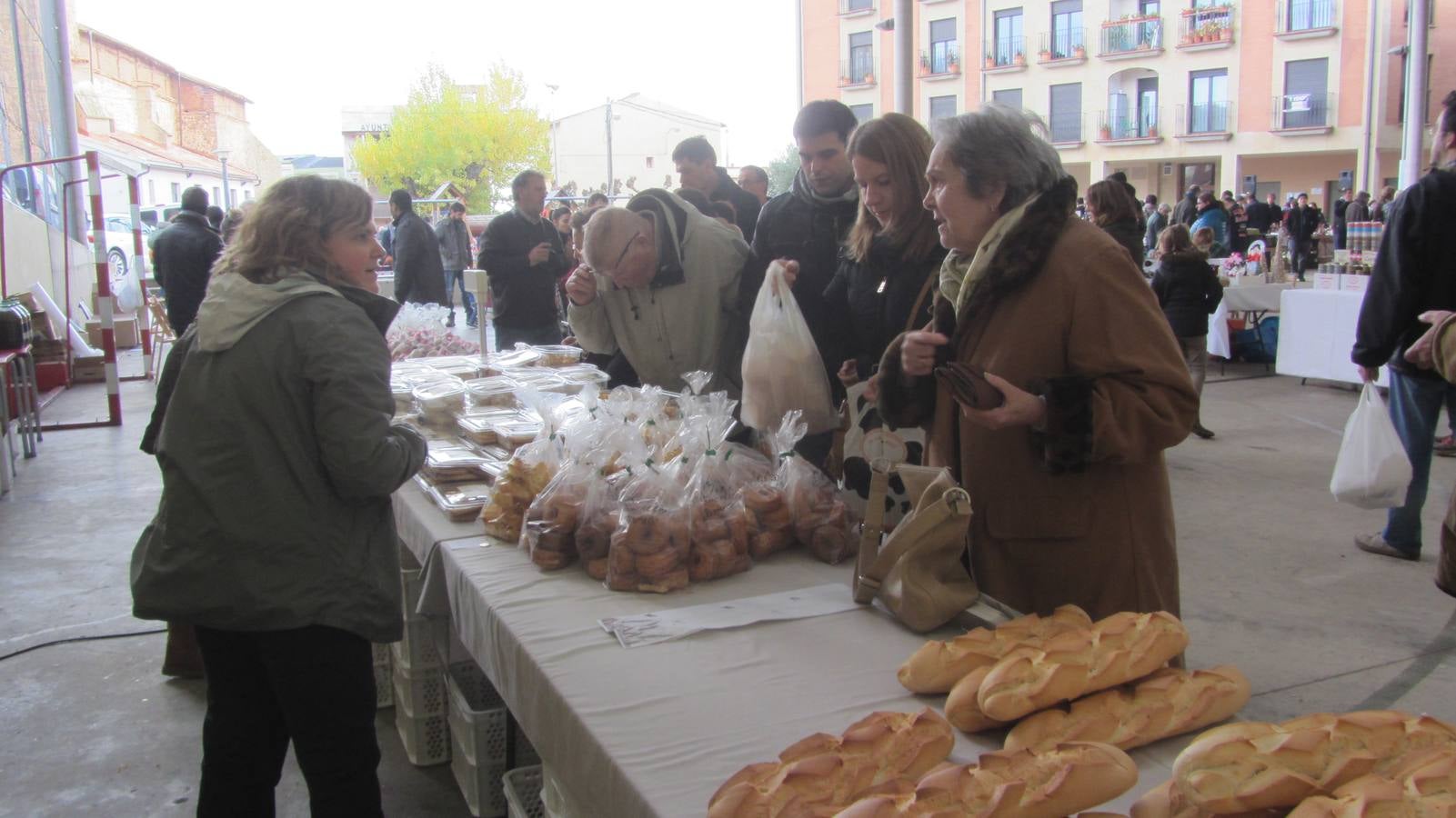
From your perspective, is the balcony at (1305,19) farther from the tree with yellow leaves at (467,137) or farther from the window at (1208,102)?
the tree with yellow leaves at (467,137)

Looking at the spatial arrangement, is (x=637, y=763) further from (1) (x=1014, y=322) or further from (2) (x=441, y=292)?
(2) (x=441, y=292)

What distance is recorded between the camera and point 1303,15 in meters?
27.7

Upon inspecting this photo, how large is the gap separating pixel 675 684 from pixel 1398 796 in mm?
879

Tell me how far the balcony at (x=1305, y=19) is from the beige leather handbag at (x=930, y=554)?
31593mm

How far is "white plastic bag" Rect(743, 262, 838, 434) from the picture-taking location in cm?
241

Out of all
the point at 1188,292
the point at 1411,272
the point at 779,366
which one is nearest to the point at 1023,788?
the point at 779,366

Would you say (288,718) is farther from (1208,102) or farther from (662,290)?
(1208,102)

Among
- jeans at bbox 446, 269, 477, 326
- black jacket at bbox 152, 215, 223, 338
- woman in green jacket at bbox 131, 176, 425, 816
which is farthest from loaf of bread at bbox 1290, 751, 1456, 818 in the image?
jeans at bbox 446, 269, 477, 326

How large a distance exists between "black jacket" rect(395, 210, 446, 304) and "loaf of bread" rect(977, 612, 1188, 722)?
8.37 m

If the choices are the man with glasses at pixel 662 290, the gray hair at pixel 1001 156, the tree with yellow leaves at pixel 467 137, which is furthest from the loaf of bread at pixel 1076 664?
the tree with yellow leaves at pixel 467 137

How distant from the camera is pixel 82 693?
3553 mm

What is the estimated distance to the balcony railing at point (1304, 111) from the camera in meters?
27.9

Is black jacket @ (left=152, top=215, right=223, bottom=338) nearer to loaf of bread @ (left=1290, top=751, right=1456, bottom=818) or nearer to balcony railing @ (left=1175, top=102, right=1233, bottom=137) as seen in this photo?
loaf of bread @ (left=1290, top=751, right=1456, bottom=818)

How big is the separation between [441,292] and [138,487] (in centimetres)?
412
